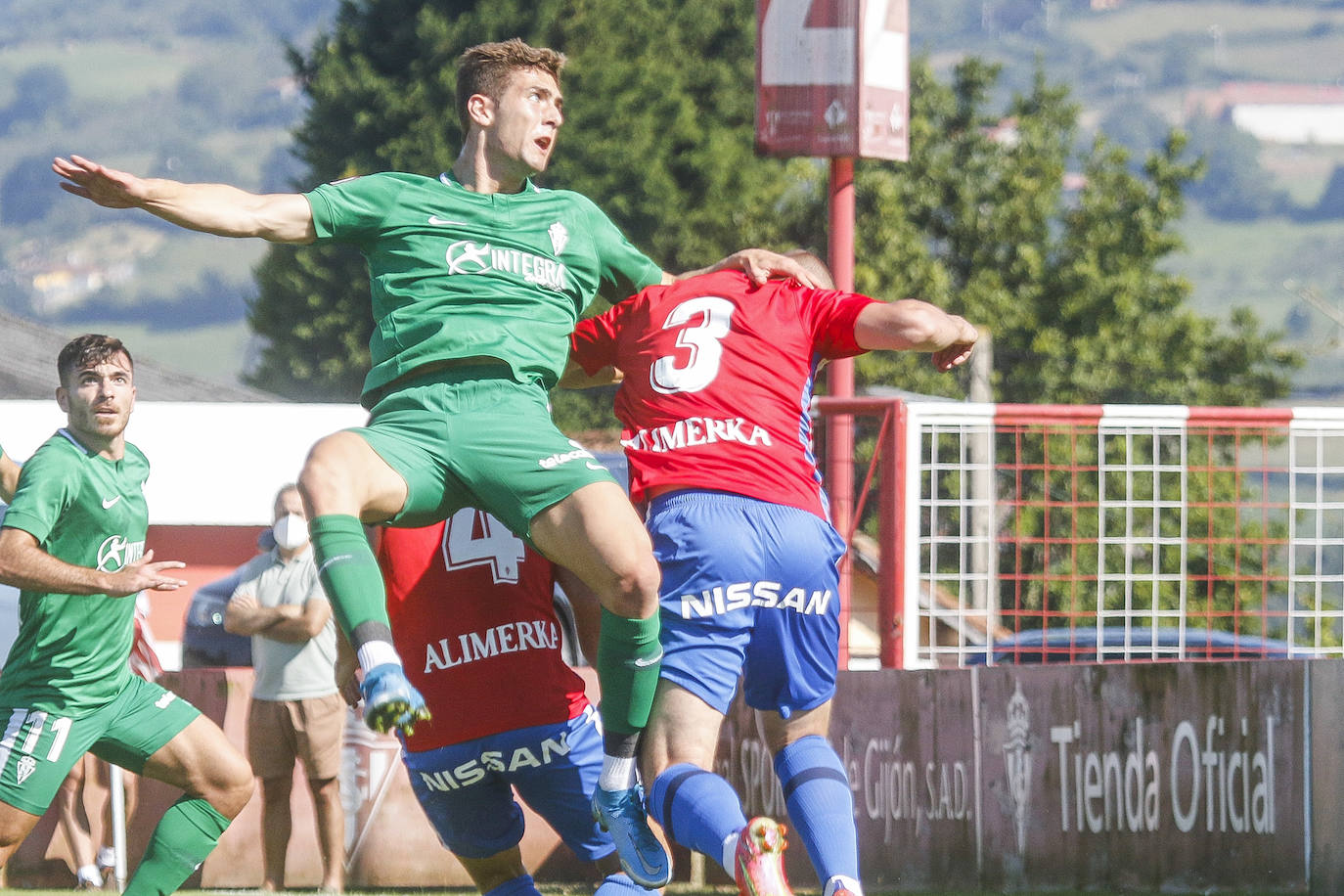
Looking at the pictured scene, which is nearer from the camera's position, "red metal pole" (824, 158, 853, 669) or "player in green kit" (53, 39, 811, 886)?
"player in green kit" (53, 39, 811, 886)

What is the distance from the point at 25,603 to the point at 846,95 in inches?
245

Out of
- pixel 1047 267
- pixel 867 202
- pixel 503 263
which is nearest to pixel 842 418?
pixel 503 263

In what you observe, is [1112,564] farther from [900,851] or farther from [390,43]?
[390,43]

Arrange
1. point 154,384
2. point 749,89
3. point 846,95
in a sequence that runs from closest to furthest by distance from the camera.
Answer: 1. point 846,95
2. point 154,384
3. point 749,89

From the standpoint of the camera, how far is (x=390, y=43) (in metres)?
38.5

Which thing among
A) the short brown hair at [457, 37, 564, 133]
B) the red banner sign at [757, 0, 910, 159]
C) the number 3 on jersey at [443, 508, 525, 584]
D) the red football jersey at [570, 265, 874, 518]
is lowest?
the number 3 on jersey at [443, 508, 525, 584]

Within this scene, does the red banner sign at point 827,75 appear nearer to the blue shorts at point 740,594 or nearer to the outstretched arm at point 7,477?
the outstretched arm at point 7,477

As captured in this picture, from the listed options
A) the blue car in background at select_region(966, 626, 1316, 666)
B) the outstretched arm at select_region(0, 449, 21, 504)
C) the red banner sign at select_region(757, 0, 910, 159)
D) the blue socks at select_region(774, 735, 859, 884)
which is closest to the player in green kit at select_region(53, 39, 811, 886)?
the blue socks at select_region(774, 735, 859, 884)

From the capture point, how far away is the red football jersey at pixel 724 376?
17.8 ft

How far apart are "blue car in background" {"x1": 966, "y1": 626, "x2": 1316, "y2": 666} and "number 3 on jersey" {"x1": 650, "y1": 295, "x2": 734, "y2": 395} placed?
4252 millimetres

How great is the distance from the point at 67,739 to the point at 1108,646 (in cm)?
578

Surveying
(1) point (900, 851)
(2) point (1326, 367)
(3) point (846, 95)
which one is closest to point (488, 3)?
(3) point (846, 95)

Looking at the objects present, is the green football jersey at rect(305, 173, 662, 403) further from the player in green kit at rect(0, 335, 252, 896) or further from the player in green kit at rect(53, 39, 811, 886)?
the player in green kit at rect(0, 335, 252, 896)

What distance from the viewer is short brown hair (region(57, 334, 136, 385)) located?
6.35 metres
